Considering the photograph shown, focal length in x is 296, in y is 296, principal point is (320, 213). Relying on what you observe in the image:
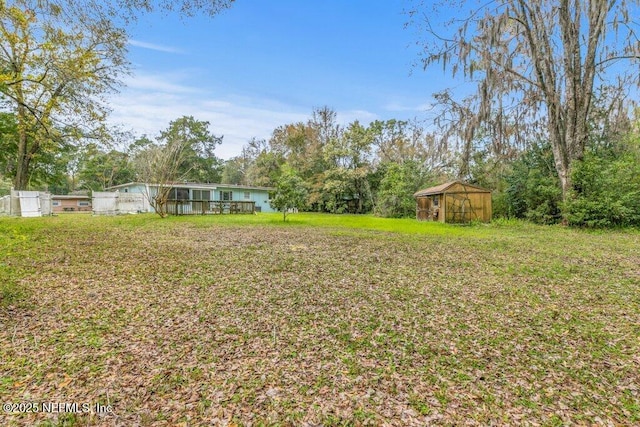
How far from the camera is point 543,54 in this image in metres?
11.8

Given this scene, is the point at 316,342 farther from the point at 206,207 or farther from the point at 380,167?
the point at 380,167

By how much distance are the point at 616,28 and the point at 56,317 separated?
1709cm

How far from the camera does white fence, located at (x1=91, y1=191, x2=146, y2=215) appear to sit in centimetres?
1941

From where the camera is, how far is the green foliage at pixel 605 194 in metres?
11.1

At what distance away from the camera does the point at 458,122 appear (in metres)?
13.3

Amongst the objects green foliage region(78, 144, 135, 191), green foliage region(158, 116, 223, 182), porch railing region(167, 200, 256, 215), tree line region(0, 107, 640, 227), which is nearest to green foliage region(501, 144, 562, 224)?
tree line region(0, 107, 640, 227)

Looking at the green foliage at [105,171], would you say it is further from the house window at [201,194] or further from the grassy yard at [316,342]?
the grassy yard at [316,342]

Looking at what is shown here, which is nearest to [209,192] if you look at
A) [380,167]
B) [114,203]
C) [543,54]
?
[114,203]

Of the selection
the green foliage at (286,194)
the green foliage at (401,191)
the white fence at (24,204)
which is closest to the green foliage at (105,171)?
the white fence at (24,204)

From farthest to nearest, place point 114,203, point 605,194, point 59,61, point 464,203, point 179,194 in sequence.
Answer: point 179,194 → point 114,203 → point 464,203 → point 605,194 → point 59,61

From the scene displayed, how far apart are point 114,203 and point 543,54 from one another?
24804mm

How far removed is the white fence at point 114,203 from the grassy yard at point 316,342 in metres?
15.9

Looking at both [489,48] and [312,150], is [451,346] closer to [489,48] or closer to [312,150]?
[489,48]

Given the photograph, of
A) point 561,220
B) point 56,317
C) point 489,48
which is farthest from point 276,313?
point 561,220
